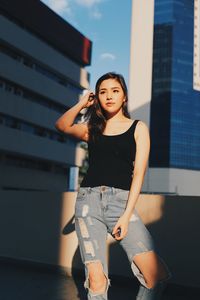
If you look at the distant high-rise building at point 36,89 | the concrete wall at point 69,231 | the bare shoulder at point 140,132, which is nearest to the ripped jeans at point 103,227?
the bare shoulder at point 140,132

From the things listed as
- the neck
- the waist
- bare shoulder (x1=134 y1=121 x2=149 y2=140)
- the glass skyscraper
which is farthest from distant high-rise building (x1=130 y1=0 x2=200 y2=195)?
the waist

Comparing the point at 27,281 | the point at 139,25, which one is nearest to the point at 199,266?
the point at 27,281

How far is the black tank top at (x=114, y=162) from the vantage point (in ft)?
6.74

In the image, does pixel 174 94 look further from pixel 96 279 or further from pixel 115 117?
pixel 96 279

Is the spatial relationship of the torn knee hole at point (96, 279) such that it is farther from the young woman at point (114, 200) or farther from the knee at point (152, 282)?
the knee at point (152, 282)

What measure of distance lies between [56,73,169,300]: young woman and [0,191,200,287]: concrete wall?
2931mm

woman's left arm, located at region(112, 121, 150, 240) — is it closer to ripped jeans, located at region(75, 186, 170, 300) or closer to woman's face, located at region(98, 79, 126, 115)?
ripped jeans, located at region(75, 186, 170, 300)

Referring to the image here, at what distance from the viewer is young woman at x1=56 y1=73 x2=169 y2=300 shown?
6.44 feet

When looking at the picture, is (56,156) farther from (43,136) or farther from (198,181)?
(198,181)

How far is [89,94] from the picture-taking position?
2244mm

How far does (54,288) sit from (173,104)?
243 ft

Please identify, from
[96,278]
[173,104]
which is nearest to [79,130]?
[96,278]

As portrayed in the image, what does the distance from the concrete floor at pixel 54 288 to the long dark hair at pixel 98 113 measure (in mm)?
2560

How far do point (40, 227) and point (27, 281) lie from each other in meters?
1.26
